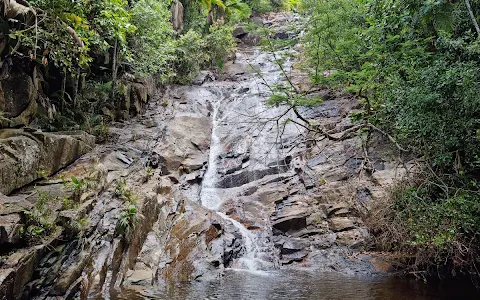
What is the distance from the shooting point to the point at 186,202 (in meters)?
11.3

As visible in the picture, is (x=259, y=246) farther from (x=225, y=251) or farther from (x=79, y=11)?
(x=79, y=11)

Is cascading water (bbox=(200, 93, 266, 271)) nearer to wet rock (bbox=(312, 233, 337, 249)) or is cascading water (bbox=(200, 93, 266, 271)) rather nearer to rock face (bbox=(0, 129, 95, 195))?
wet rock (bbox=(312, 233, 337, 249))

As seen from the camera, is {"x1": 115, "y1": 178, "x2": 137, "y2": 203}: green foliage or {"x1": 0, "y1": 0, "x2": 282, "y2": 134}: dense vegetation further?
{"x1": 115, "y1": 178, "x2": 137, "y2": 203}: green foliage

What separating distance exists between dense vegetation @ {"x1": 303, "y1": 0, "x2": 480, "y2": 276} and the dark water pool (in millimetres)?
579

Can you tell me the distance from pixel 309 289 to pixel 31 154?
24.4 ft

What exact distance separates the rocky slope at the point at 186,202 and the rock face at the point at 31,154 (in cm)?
4

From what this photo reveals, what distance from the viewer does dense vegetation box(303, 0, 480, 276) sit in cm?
689

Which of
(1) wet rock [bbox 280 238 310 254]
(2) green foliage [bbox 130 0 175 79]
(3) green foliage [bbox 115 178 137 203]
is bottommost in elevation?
(1) wet rock [bbox 280 238 310 254]

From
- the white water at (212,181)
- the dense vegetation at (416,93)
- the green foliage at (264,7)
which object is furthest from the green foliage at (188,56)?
the green foliage at (264,7)

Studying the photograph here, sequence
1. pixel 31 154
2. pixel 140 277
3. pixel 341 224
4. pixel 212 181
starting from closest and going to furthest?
1. pixel 140 277
2. pixel 31 154
3. pixel 341 224
4. pixel 212 181

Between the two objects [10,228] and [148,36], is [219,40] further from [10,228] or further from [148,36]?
[10,228]

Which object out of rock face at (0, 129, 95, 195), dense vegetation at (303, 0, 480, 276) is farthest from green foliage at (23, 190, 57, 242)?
dense vegetation at (303, 0, 480, 276)

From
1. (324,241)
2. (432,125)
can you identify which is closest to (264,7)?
(324,241)

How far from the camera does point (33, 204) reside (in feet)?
22.8
